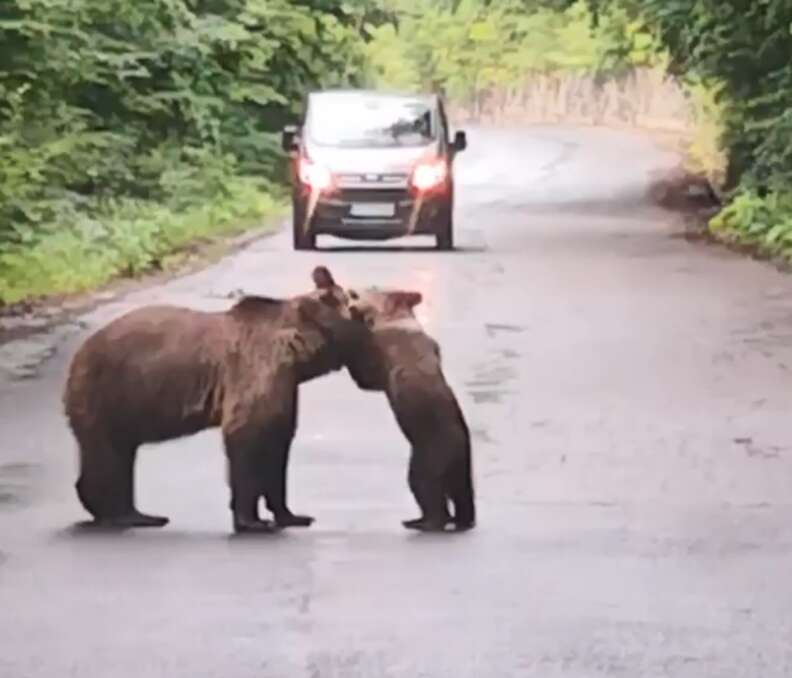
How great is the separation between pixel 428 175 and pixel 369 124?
116cm

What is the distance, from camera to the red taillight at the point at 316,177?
3084cm

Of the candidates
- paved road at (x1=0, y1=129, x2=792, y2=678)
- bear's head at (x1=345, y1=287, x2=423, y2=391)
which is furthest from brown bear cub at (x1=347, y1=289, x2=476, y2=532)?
paved road at (x1=0, y1=129, x2=792, y2=678)

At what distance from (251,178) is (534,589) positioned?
110 ft

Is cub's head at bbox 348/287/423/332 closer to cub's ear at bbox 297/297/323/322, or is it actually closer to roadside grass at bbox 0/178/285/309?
cub's ear at bbox 297/297/323/322

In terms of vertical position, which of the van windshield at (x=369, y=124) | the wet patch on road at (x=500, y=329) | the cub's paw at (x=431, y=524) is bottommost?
the van windshield at (x=369, y=124)

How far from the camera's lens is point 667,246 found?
105ft

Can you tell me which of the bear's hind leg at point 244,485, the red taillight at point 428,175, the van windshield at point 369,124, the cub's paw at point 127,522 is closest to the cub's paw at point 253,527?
the bear's hind leg at point 244,485

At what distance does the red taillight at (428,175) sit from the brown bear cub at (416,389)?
67.7ft

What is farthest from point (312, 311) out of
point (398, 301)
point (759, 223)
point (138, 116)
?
point (138, 116)

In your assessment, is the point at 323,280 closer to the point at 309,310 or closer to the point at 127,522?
the point at 309,310

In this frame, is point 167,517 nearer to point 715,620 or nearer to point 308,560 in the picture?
point 308,560

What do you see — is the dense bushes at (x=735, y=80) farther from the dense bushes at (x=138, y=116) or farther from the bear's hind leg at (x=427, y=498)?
the bear's hind leg at (x=427, y=498)

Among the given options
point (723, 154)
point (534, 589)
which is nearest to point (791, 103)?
point (723, 154)

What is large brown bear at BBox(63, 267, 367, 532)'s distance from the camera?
9977 millimetres
